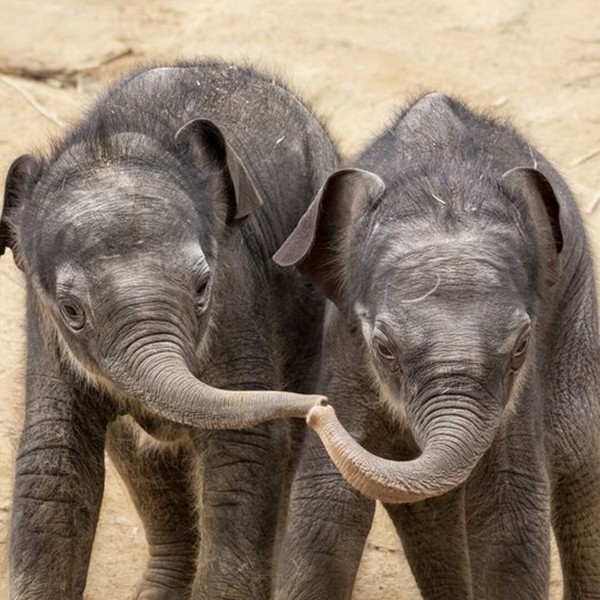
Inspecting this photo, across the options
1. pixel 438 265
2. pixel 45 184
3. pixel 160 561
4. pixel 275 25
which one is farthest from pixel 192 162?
pixel 275 25

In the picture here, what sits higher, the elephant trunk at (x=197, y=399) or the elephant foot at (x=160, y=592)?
the elephant trunk at (x=197, y=399)

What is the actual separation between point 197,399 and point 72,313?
0.73m

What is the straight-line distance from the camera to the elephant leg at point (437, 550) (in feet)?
30.8

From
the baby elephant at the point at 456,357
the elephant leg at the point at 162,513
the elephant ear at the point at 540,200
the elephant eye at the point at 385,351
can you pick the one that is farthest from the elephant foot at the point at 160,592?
the elephant ear at the point at 540,200

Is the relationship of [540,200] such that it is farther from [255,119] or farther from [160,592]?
[160,592]

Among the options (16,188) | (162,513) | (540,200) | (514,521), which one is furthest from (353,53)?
(514,521)

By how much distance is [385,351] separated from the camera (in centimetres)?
800

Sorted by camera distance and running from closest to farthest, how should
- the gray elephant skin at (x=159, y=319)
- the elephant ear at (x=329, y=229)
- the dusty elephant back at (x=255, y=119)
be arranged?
the gray elephant skin at (x=159, y=319)
the elephant ear at (x=329, y=229)
the dusty elephant back at (x=255, y=119)

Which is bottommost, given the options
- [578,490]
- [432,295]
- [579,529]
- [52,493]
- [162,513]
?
[162,513]

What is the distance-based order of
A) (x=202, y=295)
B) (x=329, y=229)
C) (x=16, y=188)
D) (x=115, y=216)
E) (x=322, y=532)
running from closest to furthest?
(x=115, y=216), (x=202, y=295), (x=322, y=532), (x=329, y=229), (x=16, y=188)

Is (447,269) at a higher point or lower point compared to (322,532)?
higher

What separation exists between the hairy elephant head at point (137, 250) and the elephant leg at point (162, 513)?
1007 millimetres

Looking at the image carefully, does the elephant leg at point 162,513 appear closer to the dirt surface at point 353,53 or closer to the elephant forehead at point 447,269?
the elephant forehead at point 447,269

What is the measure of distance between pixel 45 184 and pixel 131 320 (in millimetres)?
755
